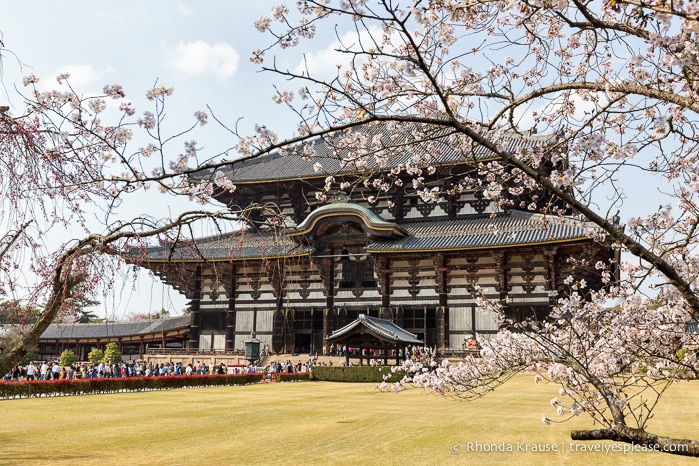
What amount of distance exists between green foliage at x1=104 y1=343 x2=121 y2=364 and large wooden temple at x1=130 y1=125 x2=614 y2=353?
449 inches

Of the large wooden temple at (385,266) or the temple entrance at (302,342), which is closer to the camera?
the large wooden temple at (385,266)

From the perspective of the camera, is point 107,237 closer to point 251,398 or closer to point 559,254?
point 251,398

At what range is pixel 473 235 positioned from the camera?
33.1m

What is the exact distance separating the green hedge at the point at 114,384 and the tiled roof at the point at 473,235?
9.60m

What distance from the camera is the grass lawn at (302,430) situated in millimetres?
10156

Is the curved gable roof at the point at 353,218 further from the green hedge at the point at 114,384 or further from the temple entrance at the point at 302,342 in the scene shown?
the green hedge at the point at 114,384

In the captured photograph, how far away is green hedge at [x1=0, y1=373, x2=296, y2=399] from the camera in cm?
2191

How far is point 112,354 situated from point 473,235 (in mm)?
30890

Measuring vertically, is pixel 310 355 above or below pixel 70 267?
below

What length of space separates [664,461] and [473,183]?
6.35 m

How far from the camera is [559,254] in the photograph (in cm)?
3144

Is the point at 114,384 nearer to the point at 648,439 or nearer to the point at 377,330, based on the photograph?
the point at 377,330

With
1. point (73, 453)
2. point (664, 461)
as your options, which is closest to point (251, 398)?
point (73, 453)

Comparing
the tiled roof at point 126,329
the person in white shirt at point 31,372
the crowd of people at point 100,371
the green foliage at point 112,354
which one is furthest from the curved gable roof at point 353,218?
the green foliage at point 112,354
